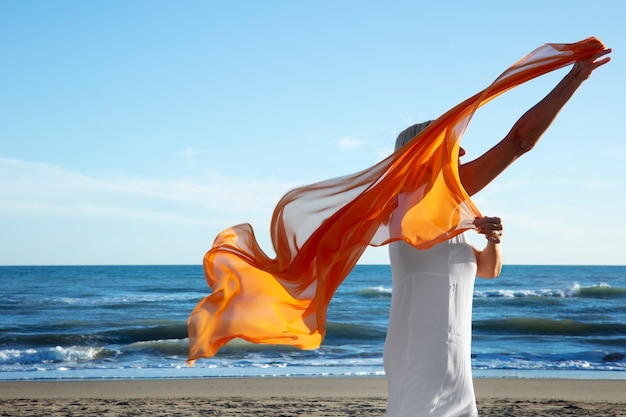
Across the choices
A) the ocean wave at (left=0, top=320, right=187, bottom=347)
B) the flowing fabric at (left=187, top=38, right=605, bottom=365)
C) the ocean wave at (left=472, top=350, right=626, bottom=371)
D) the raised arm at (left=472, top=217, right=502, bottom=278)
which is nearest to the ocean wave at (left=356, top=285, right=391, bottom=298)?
the ocean wave at (left=0, top=320, right=187, bottom=347)

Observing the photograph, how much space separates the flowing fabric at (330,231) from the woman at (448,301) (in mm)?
106

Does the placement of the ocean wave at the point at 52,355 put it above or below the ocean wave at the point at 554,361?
below

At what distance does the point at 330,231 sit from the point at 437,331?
2.09ft

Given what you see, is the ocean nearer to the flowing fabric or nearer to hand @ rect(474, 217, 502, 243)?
the flowing fabric

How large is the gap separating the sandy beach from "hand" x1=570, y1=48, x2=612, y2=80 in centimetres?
600

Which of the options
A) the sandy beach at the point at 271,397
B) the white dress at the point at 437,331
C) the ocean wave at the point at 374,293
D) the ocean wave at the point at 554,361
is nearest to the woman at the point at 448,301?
the white dress at the point at 437,331

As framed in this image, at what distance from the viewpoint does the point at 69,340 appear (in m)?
17.6

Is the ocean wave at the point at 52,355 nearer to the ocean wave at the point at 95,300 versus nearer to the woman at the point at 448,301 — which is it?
the ocean wave at the point at 95,300

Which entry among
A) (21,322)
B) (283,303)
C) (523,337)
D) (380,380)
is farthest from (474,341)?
(283,303)

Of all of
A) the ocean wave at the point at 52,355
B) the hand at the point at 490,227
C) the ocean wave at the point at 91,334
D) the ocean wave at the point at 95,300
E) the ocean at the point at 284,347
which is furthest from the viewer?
the ocean wave at the point at 95,300

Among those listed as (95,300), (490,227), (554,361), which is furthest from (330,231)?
(95,300)

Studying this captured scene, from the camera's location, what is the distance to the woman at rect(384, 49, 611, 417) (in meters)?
2.82

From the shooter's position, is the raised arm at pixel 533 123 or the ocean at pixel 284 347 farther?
the ocean at pixel 284 347

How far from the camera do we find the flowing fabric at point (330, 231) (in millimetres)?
2896
